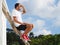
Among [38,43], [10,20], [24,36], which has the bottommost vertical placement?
[38,43]

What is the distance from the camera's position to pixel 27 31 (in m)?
6.30

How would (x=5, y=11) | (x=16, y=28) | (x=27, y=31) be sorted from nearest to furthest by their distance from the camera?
(x=5, y=11)
(x=16, y=28)
(x=27, y=31)

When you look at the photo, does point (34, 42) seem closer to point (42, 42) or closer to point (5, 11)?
point (42, 42)

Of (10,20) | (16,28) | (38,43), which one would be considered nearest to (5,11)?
(10,20)

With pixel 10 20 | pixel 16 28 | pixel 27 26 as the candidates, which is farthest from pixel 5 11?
pixel 27 26

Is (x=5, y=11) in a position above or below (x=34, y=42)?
above

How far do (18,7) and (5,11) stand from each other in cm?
111

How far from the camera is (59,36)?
2323 cm

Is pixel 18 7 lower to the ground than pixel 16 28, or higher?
higher

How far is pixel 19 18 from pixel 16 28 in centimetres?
37

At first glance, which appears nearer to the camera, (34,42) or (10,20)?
(10,20)

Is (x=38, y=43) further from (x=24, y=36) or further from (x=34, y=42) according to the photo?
(x=24, y=36)

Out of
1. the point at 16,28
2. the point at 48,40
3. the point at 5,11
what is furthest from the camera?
the point at 48,40

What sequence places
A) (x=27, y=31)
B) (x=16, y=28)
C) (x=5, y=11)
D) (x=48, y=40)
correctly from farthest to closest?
(x=48, y=40) → (x=27, y=31) → (x=16, y=28) → (x=5, y=11)
